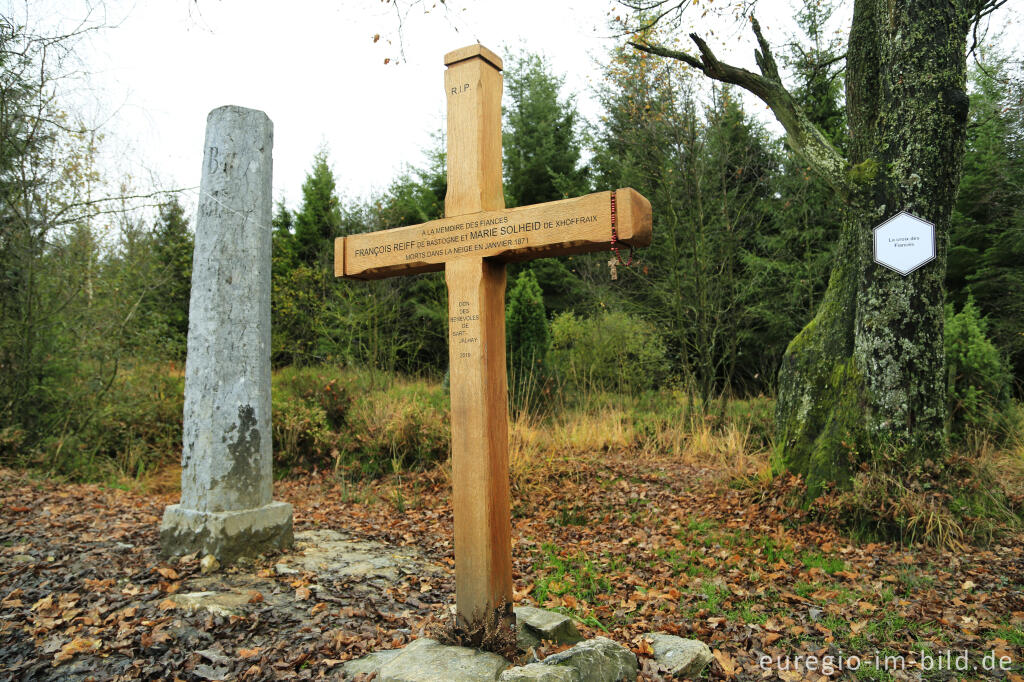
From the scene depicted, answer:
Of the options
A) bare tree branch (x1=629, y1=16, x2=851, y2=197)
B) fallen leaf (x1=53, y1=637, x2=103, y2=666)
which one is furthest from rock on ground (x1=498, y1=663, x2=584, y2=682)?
Answer: bare tree branch (x1=629, y1=16, x2=851, y2=197)

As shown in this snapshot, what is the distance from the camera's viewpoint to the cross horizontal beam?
8.35 ft

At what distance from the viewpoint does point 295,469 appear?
308 inches

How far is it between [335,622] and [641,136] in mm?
8660

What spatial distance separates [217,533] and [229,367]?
3.68 feet

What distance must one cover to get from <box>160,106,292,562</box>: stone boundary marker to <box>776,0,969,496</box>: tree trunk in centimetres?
451

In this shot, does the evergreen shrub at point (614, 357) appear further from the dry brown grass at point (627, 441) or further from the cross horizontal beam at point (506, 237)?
the cross horizontal beam at point (506, 237)

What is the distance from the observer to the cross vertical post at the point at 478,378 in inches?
111

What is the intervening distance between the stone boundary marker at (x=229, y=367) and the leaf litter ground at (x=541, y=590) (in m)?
0.25

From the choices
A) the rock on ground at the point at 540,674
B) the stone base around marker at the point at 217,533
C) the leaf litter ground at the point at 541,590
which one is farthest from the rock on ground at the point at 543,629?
the stone base around marker at the point at 217,533

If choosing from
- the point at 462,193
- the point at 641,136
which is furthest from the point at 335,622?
the point at 641,136

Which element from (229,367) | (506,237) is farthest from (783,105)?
(229,367)

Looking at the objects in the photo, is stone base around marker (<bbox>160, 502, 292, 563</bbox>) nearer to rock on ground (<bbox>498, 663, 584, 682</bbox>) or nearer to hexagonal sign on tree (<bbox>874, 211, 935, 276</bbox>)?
rock on ground (<bbox>498, 663, 584, 682</bbox>)

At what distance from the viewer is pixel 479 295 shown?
9.36 ft

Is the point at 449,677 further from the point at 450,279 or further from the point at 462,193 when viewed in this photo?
the point at 462,193
